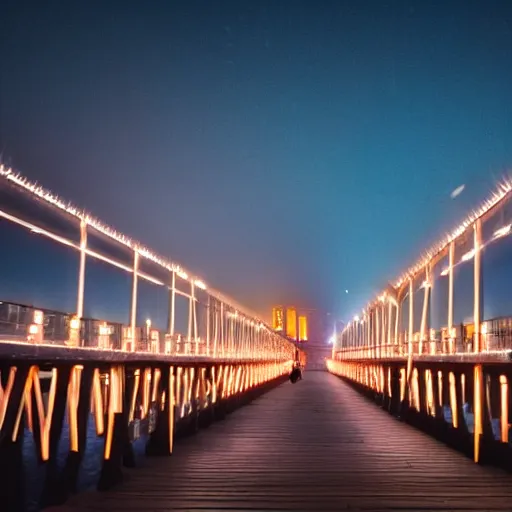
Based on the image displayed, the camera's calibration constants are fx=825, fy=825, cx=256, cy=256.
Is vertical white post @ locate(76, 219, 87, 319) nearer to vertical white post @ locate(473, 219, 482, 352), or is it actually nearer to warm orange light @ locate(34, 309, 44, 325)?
warm orange light @ locate(34, 309, 44, 325)

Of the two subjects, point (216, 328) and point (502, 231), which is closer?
point (502, 231)

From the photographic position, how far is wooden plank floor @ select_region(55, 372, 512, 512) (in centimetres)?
671

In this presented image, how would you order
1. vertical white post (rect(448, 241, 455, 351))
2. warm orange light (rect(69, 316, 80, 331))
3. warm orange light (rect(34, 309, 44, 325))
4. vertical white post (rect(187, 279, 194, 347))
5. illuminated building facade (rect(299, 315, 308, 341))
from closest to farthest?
warm orange light (rect(34, 309, 44, 325)) → warm orange light (rect(69, 316, 80, 331)) → vertical white post (rect(448, 241, 455, 351)) → vertical white post (rect(187, 279, 194, 347)) → illuminated building facade (rect(299, 315, 308, 341))

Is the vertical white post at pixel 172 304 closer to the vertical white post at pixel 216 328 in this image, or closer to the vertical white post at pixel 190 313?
the vertical white post at pixel 190 313

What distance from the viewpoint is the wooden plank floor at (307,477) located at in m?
6.71

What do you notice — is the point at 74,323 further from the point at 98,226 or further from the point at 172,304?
the point at 172,304

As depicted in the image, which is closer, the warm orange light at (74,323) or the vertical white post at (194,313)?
the warm orange light at (74,323)

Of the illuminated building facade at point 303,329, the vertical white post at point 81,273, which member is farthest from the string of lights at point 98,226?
the illuminated building facade at point 303,329

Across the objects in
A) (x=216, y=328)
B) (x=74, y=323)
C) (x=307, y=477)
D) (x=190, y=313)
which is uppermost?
(x=190, y=313)

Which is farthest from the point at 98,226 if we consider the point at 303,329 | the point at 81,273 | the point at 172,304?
the point at 303,329

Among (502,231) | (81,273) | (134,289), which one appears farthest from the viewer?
(134,289)

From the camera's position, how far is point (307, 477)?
8.19m

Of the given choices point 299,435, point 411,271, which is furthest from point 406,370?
point 411,271

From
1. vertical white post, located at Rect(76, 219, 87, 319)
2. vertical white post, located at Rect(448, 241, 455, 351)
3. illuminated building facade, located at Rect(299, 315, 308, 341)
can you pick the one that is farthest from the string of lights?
illuminated building facade, located at Rect(299, 315, 308, 341)
